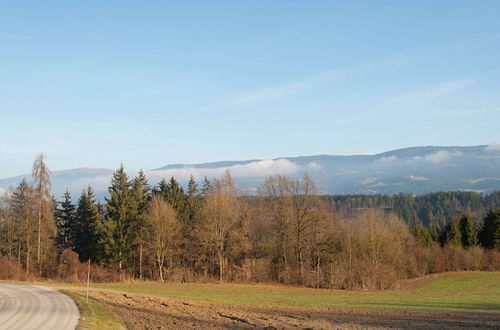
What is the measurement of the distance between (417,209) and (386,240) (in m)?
142

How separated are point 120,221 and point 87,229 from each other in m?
8.17

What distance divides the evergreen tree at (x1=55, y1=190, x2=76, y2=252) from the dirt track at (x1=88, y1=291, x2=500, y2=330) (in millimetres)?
38023

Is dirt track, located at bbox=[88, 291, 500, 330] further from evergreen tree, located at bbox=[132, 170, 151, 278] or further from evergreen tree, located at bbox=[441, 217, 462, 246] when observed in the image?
evergreen tree, located at bbox=[441, 217, 462, 246]

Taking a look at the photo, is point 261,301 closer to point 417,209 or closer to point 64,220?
point 64,220

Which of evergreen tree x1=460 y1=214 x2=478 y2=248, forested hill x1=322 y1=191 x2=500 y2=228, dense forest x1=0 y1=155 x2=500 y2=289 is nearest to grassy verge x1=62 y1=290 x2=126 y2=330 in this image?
dense forest x1=0 y1=155 x2=500 y2=289

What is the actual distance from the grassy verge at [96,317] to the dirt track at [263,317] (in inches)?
25.0

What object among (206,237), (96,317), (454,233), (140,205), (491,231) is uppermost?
(140,205)

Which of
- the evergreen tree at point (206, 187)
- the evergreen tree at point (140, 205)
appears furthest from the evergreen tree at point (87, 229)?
the evergreen tree at point (206, 187)

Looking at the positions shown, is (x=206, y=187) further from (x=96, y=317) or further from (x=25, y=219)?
(x=96, y=317)

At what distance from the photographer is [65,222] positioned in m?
70.9

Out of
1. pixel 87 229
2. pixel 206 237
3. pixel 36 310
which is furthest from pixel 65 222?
pixel 36 310

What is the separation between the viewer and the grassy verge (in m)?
21.3

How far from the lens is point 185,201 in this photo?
7106 cm

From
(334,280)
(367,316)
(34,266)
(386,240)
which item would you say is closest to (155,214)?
(34,266)
